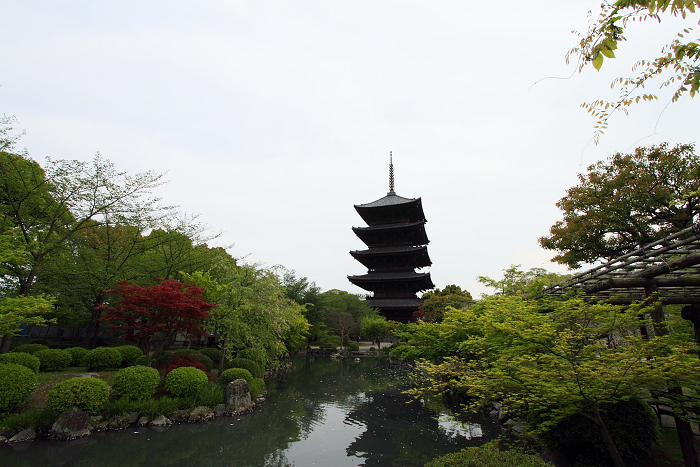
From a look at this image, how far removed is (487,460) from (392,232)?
3007 centimetres

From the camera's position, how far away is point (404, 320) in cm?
3209

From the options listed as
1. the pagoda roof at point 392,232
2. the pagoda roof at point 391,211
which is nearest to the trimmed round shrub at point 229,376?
the pagoda roof at point 392,232

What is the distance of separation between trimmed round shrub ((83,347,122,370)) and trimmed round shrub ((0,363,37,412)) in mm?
3972

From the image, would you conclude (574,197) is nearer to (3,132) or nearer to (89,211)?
(89,211)

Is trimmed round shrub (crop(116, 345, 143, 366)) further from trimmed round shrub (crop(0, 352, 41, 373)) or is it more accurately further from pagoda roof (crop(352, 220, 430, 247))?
pagoda roof (crop(352, 220, 430, 247))

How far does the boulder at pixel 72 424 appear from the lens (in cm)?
746

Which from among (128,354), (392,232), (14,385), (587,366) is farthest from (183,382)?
(392,232)

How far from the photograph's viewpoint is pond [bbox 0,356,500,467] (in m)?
6.82

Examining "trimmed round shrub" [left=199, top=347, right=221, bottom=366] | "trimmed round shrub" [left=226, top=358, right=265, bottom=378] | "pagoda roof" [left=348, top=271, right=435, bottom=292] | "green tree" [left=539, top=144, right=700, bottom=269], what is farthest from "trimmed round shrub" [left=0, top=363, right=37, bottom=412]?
"pagoda roof" [left=348, top=271, right=435, bottom=292]

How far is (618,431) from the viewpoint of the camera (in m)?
5.37

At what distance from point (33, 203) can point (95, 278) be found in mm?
3605

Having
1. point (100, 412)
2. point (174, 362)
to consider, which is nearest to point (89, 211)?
point (174, 362)

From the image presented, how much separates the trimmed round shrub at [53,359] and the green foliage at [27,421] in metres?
4.18

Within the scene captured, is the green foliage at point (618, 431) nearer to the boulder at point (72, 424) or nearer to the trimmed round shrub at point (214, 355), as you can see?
the boulder at point (72, 424)
